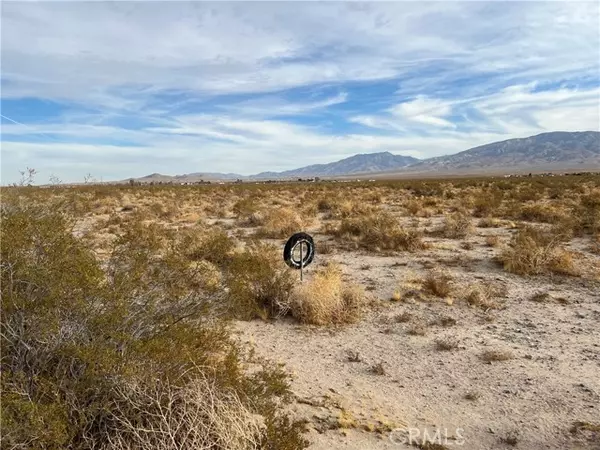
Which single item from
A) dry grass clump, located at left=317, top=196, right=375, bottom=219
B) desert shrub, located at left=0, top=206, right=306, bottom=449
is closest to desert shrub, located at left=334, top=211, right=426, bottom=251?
dry grass clump, located at left=317, top=196, right=375, bottom=219

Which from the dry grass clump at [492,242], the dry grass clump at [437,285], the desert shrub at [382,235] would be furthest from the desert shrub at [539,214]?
the dry grass clump at [437,285]

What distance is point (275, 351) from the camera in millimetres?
7254

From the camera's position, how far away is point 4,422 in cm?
323

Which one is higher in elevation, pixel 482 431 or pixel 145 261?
pixel 145 261

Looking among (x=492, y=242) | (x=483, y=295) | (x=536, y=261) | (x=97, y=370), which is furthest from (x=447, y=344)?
(x=492, y=242)

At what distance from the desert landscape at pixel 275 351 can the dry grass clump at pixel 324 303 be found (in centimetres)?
2

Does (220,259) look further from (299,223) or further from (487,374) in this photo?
(299,223)

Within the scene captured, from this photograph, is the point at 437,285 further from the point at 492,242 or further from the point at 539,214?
the point at 539,214

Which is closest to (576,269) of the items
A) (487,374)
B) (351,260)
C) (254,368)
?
(351,260)

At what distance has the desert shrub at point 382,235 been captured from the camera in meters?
14.1

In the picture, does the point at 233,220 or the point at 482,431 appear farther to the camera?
the point at 233,220

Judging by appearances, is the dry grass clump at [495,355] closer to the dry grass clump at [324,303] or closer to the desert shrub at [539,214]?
the dry grass clump at [324,303]

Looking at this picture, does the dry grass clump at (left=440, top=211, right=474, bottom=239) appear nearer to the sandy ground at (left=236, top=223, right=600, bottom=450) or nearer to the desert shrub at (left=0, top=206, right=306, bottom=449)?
the sandy ground at (left=236, top=223, right=600, bottom=450)

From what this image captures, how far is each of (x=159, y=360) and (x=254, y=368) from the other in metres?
2.56
